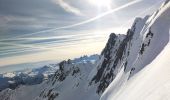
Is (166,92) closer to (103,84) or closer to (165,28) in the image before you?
(165,28)

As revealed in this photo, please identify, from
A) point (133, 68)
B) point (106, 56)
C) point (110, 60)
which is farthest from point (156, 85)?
point (106, 56)

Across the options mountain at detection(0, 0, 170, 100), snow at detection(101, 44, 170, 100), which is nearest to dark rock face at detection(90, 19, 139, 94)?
mountain at detection(0, 0, 170, 100)

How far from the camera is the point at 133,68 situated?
52625 mm

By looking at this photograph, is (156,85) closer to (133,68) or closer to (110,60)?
(133,68)

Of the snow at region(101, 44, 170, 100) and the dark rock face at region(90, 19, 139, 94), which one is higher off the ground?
the snow at region(101, 44, 170, 100)

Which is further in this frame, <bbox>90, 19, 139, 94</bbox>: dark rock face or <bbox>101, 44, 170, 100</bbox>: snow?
<bbox>90, 19, 139, 94</bbox>: dark rock face

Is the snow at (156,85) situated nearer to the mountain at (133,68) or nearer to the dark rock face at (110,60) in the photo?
the mountain at (133,68)

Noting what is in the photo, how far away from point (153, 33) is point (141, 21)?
40.1 meters

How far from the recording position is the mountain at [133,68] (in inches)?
1110

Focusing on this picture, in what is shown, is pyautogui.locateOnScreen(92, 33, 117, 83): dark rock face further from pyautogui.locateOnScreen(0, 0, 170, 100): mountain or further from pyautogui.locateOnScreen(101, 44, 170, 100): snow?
pyautogui.locateOnScreen(101, 44, 170, 100): snow

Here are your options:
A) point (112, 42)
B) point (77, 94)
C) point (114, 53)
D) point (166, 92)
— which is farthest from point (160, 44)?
point (77, 94)

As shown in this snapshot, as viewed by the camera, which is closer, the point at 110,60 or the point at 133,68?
the point at 133,68

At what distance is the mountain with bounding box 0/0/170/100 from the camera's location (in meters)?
28.2

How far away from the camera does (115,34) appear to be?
6043 inches
